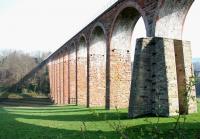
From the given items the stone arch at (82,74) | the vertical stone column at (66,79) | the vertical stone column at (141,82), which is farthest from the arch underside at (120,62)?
the vertical stone column at (66,79)

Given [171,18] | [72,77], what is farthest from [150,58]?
[72,77]

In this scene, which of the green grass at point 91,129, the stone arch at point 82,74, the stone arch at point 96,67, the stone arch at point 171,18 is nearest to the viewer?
the green grass at point 91,129

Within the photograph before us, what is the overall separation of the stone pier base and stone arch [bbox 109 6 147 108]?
559cm

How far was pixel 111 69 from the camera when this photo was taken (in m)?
17.7

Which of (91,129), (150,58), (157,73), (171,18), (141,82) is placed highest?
(171,18)

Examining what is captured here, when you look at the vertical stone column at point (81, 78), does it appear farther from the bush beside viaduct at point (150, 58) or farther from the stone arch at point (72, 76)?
the bush beside viaduct at point (150, 58)

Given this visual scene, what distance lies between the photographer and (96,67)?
71.9 feet

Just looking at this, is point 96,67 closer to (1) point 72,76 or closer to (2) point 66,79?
(1) point 72,76

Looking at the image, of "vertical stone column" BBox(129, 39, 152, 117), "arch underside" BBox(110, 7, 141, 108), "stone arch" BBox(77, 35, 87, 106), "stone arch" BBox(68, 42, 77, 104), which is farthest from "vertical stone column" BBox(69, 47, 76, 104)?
"vertical stone column" BBox(129, 39, 152, 117)

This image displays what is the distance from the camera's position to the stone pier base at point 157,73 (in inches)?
432

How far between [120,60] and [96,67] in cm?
419

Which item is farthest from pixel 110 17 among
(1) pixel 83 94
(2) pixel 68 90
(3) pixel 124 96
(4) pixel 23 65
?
(4) pixel 23 65

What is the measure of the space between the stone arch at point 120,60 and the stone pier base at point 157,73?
5.59 m

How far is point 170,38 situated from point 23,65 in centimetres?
6588
